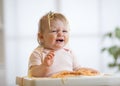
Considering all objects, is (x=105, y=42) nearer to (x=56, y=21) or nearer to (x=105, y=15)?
(x=105, y=15)

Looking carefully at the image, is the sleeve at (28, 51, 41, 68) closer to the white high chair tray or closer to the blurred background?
the white high chair tray

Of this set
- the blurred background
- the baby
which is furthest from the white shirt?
the blurred background

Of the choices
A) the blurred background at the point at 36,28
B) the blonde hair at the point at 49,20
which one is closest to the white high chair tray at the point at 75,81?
the blonde hair at the point at 49,20

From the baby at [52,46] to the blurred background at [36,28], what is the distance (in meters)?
2.83

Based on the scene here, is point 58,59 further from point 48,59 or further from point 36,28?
point 36,28

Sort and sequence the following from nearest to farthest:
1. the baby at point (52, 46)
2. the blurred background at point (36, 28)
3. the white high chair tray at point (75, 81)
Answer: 1. the white high chair tray at point (75, 81)
2. the baby at point (52, 46)
3. the blurred background at point (36, 28)

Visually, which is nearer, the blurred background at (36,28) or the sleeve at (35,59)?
the sleeve at (35,59)

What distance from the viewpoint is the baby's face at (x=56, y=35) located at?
749mm

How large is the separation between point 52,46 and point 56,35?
0.03 metres

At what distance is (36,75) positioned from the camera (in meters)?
0.72

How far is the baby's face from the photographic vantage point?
75cm

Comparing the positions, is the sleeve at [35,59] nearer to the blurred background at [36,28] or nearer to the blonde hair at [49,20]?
the blonde hair at [49,20]

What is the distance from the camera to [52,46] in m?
0.77

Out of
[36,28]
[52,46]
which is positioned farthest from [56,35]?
[36,28]
